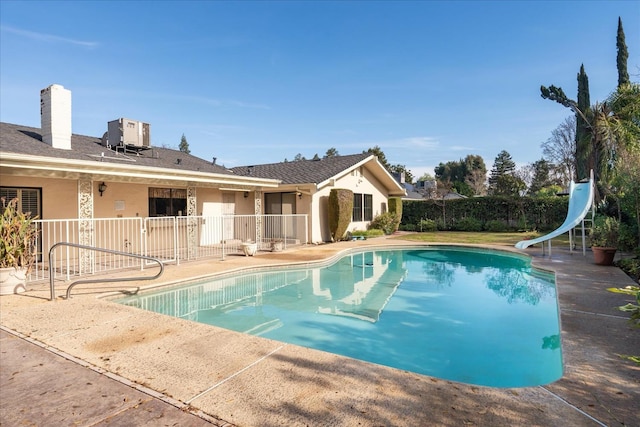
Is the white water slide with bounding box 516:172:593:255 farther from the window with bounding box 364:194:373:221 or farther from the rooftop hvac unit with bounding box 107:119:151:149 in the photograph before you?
the rooftop hvac unit with bounding box 107:119:151:149

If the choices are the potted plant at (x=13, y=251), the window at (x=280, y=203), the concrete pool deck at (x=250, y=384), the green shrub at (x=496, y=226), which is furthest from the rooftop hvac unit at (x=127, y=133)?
the green shrub at (x=496, y=226)

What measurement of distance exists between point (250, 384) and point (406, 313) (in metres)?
4.77

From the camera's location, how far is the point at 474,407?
2879mm

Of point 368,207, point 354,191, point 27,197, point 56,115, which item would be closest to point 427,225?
point 368,207

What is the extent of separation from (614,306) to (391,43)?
14754mm

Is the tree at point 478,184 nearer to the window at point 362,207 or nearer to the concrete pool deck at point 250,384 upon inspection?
the window at point 362,207

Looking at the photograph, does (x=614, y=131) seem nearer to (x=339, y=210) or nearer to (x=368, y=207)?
(x=368, y=207)

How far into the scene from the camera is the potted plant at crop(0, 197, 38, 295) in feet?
23.0

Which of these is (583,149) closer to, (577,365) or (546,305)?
(546,305)

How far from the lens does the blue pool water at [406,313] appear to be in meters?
5.07

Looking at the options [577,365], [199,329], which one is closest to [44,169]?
[199,329]

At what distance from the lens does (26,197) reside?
10.4 meters

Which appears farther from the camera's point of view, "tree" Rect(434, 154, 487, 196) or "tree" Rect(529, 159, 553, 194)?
"tree" Rect(434, 154, 487, 196)

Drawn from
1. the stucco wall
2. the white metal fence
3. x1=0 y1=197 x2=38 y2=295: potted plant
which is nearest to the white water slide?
the stucco wall
